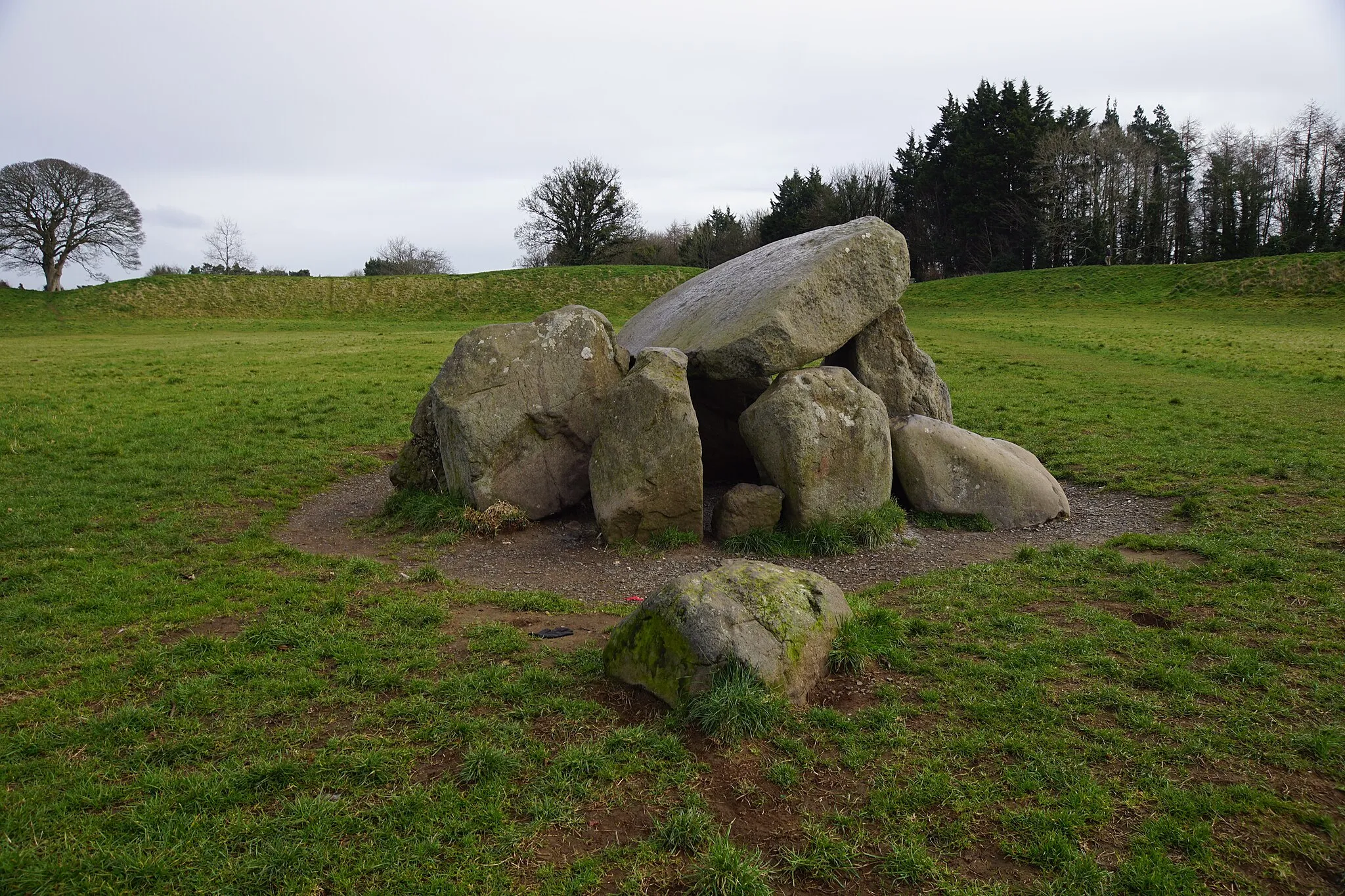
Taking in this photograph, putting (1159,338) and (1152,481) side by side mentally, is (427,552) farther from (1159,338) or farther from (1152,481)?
(1159,338)

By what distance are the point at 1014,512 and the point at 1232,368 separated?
17006 millimetres

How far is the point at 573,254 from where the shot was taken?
210ft

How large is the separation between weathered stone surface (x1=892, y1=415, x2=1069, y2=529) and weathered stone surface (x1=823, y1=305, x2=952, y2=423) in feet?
2.14

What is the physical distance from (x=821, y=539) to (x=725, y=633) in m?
4.22

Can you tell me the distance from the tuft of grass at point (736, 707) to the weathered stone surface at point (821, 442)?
4301 millimetres

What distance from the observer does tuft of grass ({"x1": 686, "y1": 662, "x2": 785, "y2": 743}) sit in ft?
17.3

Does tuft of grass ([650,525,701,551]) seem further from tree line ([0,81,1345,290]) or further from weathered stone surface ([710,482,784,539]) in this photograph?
tree line ([0,81,1345,290])

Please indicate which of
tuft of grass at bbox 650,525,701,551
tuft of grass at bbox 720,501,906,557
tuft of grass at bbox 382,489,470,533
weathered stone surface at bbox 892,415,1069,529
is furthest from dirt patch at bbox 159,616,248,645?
weathered stone surface at bbox 892,415,1069,529

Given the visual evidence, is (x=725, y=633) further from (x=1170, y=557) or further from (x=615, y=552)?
(x=1170, y=557)

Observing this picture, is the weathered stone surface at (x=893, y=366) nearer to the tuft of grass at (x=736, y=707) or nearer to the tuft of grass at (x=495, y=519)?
the tuft of grass at (x=495, y=519)

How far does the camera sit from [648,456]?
940 cm

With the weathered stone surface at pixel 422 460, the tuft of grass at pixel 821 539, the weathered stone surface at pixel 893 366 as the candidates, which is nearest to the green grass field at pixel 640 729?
the tuft of grass at pixel 821 539

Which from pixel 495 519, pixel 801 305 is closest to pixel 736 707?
pixel 495 519

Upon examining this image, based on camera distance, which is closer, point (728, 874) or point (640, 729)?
point (728, 874)
